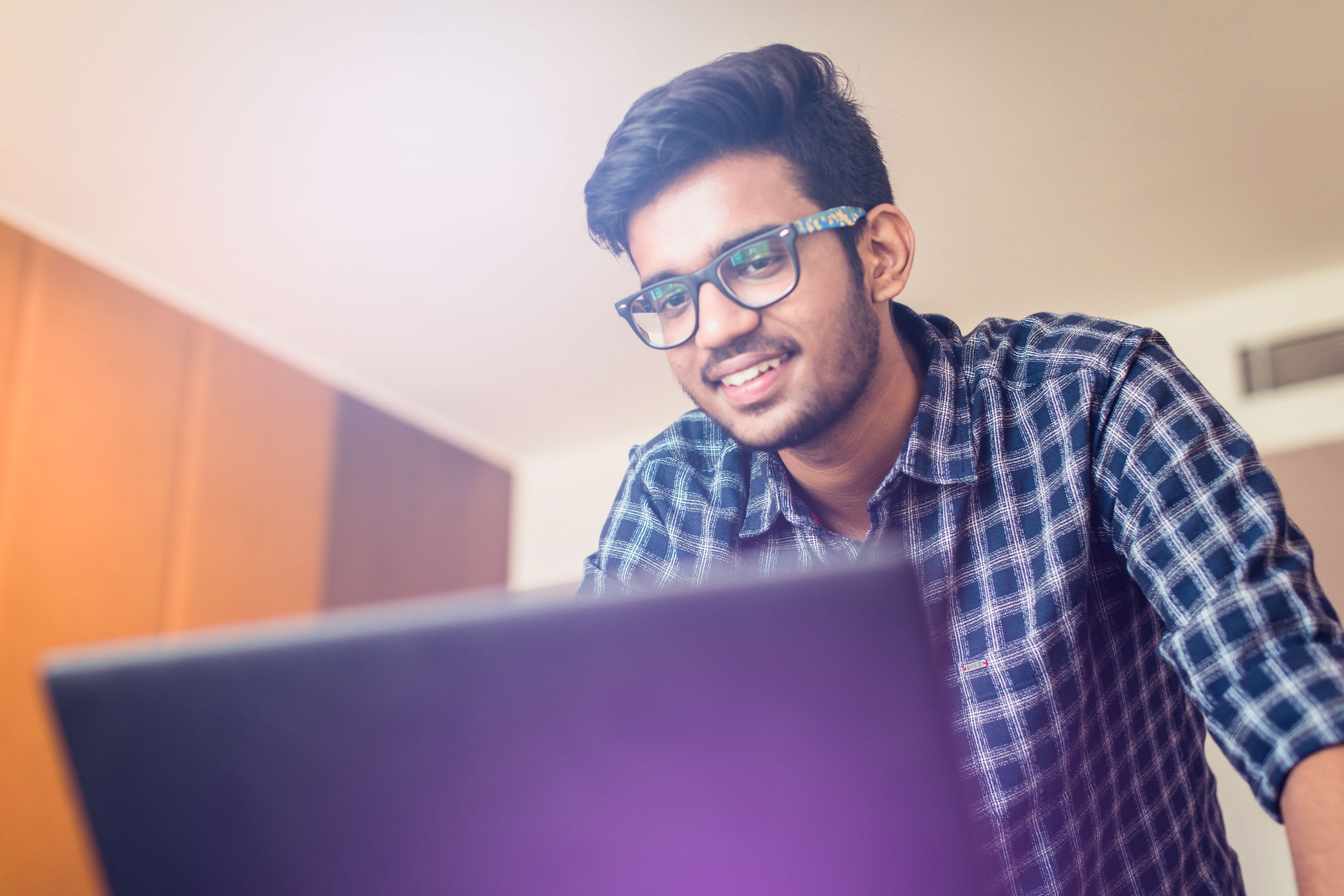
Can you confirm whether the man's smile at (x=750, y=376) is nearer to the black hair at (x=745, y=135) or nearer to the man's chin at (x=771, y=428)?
the man's chin at (x=771, y=428)

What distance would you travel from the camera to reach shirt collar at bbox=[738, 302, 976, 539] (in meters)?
1.07

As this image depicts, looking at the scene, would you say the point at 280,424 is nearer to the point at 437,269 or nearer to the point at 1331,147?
the point at 437,269

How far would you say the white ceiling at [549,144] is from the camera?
6.88ft

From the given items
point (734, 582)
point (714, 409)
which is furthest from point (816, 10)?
point (734, 582)

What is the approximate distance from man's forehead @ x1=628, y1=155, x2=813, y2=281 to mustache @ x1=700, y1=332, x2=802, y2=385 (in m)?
0.11

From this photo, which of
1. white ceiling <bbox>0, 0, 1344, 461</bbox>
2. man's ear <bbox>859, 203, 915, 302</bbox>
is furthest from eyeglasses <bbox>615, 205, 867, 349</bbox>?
white ceiling <bbox>0, 0, 1344, 461</bbox>

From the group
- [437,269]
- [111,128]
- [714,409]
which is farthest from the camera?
[437,269]

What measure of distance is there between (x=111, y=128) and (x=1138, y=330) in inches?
99.1

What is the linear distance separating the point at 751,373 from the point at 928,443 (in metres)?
0.23

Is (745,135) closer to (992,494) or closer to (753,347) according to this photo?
(753,347)

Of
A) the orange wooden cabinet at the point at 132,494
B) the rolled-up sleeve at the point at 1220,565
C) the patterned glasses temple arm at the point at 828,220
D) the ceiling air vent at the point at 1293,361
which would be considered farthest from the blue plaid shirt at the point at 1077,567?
the ceiling air vent at the point at 1293,361

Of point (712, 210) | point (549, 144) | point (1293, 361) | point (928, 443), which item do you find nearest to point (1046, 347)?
point (928, 443)

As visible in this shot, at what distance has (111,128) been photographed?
2391mm

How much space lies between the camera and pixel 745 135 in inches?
49.3
